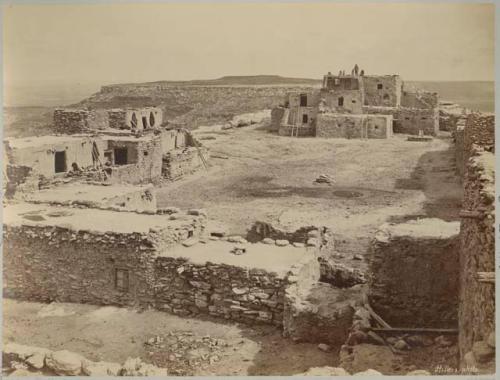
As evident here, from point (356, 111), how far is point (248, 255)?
81.5 feet

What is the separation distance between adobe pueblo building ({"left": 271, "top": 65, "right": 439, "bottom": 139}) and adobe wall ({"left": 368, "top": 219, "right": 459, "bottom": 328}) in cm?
2280

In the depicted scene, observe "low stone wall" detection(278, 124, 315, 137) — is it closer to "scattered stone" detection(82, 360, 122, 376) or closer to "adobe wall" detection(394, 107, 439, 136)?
"adobe wall" detection(394, 107, 439, 136)

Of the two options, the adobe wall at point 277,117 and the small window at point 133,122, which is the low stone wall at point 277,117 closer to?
the adobe wall at point 277,117

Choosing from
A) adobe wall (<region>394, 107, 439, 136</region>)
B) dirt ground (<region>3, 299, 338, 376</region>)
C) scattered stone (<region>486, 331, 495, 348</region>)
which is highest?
adobe wall (<region>394, 107, 439, 136</region>)

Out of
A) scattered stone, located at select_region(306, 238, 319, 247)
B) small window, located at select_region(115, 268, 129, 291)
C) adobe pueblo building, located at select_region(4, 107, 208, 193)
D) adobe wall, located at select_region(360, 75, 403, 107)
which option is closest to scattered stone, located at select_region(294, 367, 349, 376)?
scattered stone, located at select_region(306, 238, 319, 247)

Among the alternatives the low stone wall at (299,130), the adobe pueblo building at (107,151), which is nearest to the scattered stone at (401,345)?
the adobe pueblo building at (107,151)

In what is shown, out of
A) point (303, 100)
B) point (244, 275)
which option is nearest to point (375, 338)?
point (244, 275)

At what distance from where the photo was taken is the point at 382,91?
36.5 m

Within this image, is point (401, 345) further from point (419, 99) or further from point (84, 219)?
point (419, 99)

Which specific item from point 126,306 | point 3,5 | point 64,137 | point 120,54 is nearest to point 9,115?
point 3,5

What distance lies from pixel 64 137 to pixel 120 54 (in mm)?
9499

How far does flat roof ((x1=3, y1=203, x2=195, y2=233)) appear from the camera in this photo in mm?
10953

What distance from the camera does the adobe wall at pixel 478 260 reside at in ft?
19.3

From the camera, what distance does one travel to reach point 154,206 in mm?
16516
